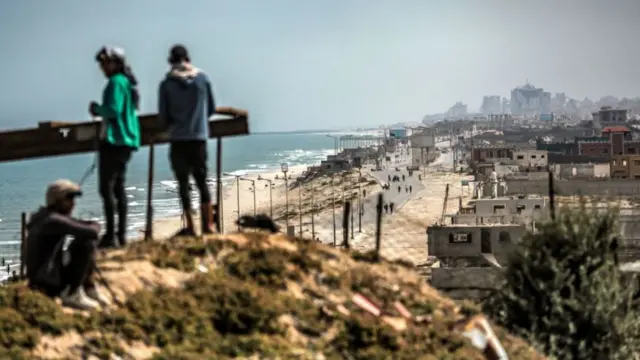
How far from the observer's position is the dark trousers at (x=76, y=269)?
6.03 meters

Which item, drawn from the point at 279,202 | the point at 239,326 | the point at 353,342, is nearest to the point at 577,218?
the point at 353,342

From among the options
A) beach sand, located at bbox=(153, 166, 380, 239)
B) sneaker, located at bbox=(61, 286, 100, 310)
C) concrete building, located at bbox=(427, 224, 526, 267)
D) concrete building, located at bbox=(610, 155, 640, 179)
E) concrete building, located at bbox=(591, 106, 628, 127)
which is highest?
concrete building, located at bbox=(591, 106, 628, 127)

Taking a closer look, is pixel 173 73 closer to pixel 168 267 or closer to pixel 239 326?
pixel 168 267

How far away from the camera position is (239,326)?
629 cm

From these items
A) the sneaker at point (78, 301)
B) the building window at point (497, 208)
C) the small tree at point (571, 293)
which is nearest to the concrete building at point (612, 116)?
the building window at point (497, 208)

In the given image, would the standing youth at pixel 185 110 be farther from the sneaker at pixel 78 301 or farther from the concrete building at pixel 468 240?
the concrete building at pixel 468 240

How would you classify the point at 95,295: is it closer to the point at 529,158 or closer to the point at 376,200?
the point at 376,200

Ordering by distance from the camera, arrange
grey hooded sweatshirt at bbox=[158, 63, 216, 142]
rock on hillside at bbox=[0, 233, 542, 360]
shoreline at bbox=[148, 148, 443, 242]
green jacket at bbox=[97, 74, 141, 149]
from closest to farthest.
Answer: rock on hillside at bbox=[0, 233, 542, 360]
green jacket at bbox=[97, 74, 141, 149]
grey hooded sweatshirt at bbox=[158, 63, 216, 142]
shoreline at bbox=[148, 148, 443, 242]

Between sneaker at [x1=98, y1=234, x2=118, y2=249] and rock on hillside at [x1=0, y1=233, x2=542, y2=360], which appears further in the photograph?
sneaker at [x1=98, y1=234, x2=118, y2=249]

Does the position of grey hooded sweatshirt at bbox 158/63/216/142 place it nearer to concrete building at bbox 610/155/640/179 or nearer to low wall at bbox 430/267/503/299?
low wall at bbox 430/267/503/299

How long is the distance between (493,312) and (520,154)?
3256 inches

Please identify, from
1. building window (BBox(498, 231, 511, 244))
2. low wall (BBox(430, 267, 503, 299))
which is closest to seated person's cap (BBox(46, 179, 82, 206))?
low wall (BBox(430, 267, 503, 299))

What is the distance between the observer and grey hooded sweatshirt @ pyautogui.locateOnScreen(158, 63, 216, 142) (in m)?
7.64

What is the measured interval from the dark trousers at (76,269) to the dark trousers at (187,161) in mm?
1833
